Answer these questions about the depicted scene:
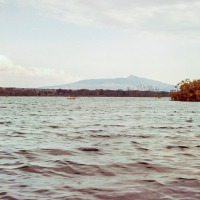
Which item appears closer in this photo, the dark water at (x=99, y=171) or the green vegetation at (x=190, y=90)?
the dark water at (x=99, y=171)

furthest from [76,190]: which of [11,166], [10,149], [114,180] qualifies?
[10,149]

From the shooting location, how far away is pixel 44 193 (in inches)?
384

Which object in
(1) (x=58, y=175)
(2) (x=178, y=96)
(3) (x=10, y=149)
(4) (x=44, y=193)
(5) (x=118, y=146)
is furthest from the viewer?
(2) (x=178, y=96)

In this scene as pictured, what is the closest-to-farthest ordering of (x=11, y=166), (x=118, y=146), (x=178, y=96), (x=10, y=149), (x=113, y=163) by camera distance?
1. (x=11, y=166)
2. (x=113, y=163)
3. (x=10, y=149)
4. (x=118, y=146)
5. (x=178, y=96)

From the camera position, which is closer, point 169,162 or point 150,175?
point 150,175

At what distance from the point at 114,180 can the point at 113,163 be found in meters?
3.08

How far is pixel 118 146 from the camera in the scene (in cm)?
2022

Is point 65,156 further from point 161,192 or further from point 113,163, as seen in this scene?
point 161,192

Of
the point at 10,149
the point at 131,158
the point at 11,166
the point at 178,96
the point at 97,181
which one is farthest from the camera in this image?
the point at 178,96

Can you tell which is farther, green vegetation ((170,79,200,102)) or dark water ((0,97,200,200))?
green vegetation ((170,79,200,102))

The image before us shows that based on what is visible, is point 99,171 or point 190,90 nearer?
point 99,171

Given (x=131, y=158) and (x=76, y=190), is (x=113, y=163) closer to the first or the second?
(x=131, y=158)

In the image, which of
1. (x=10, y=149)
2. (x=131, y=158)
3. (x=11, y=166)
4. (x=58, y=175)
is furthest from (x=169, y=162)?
(x=10, y=149)

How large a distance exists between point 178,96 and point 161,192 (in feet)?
580
